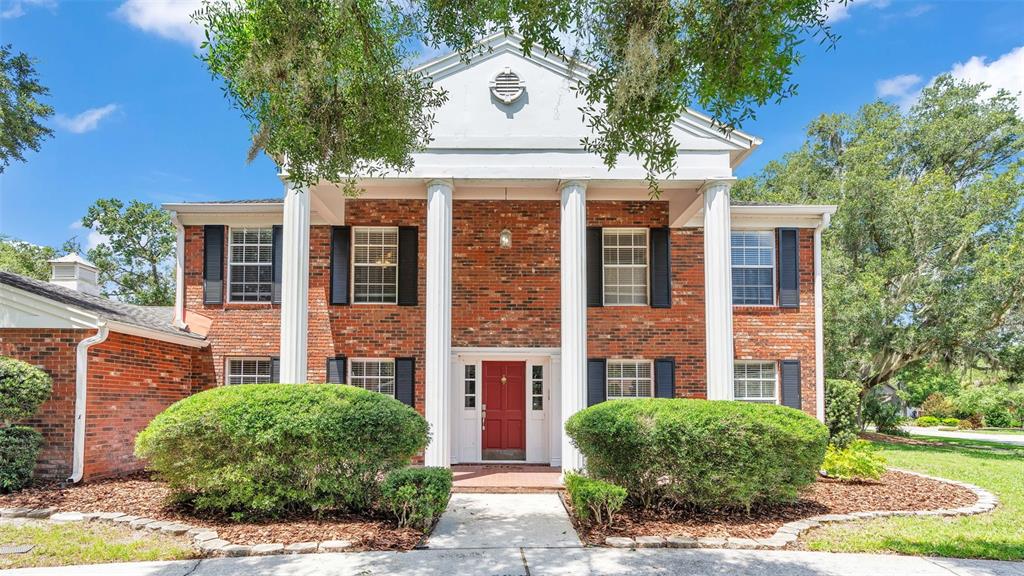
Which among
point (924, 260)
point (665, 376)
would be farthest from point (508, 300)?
point (924, 260)

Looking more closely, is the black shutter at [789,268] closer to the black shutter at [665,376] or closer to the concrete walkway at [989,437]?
the black shutter at [665,376]

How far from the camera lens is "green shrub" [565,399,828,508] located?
740cm

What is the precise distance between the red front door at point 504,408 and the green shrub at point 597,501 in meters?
5.00

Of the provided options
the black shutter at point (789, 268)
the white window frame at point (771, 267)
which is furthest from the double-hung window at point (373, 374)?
the black shutter at point (789, 268)

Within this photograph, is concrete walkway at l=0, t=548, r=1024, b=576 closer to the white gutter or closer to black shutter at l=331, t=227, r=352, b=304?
the white gutter

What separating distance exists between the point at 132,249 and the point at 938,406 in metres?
42.4

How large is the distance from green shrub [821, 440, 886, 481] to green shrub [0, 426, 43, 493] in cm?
1125

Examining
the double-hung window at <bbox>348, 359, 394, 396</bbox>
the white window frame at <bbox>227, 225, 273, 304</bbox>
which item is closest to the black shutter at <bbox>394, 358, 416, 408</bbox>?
the double-hung window at <bbox>348, 359, 394, 396</bbox>

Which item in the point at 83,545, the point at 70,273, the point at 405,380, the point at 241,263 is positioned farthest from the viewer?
the point at 70,273

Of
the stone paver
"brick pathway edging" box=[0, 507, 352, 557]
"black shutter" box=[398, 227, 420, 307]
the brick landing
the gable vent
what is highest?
the gable vent

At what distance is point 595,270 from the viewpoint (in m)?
12.1

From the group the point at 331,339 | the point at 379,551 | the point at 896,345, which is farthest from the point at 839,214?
the point at 379,551

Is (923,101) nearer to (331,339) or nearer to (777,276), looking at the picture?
(777,276)

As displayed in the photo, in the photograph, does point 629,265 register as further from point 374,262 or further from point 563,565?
point 563,565
